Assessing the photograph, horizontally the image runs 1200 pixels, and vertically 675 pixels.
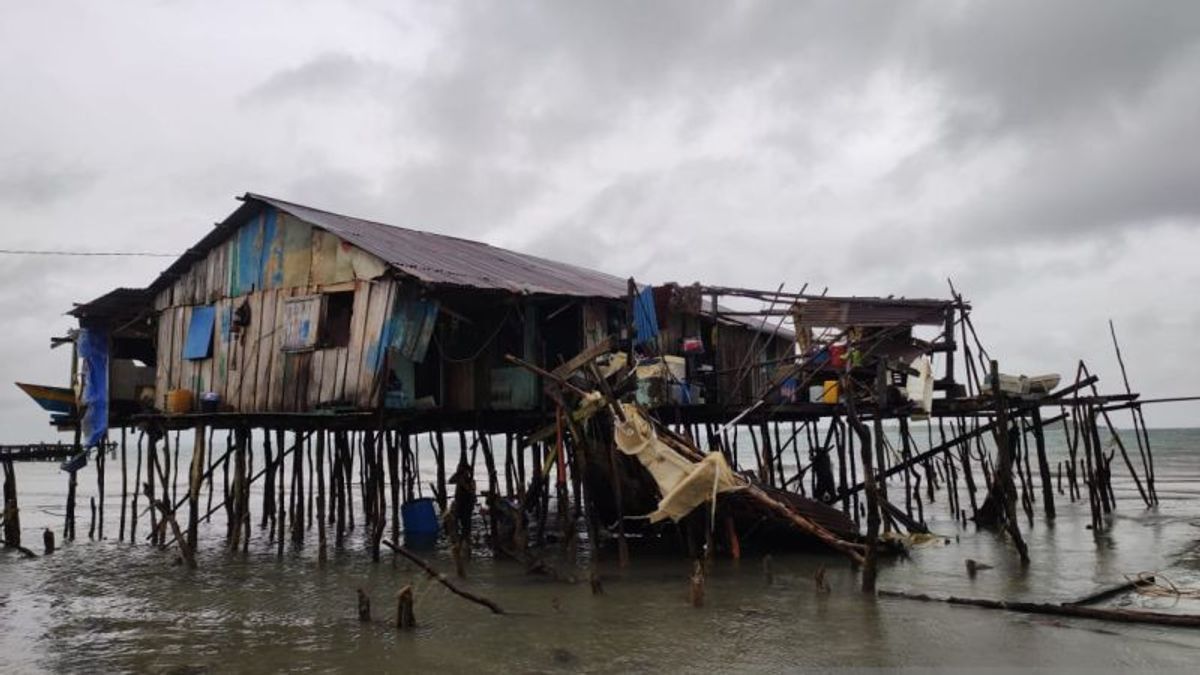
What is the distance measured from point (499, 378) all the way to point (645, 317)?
9.54ft

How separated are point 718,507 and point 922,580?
3084 millimetres

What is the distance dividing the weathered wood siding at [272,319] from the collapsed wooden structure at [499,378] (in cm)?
4

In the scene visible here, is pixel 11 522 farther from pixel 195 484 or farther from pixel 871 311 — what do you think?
pixel 871 311

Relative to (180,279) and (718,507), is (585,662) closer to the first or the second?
(718,507)

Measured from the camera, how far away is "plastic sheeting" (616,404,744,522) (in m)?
12.7

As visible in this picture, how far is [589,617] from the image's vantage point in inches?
431

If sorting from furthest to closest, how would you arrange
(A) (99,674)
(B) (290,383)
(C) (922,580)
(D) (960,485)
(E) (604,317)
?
(D) (960,485) → (E) (604,317) → (B) (290,383) → (C) (922,580) → (A) (99,674)

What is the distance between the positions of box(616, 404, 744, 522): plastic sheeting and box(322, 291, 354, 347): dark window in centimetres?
518

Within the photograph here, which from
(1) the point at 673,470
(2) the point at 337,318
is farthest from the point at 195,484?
(1) the point at 673,470

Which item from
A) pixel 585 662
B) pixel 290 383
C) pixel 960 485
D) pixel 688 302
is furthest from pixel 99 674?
pixel 960 485

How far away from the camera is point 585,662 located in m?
9.09

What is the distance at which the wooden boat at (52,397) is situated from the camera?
1909 centimetres

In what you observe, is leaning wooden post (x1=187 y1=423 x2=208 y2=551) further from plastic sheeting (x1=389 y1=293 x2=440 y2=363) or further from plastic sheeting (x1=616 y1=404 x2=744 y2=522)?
plastic sheeting (x1=616 y1=404 x2=744 y2=522)

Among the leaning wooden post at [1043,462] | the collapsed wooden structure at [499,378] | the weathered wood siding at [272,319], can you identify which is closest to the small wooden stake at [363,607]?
the collapsed wooden structure at [499,378]
